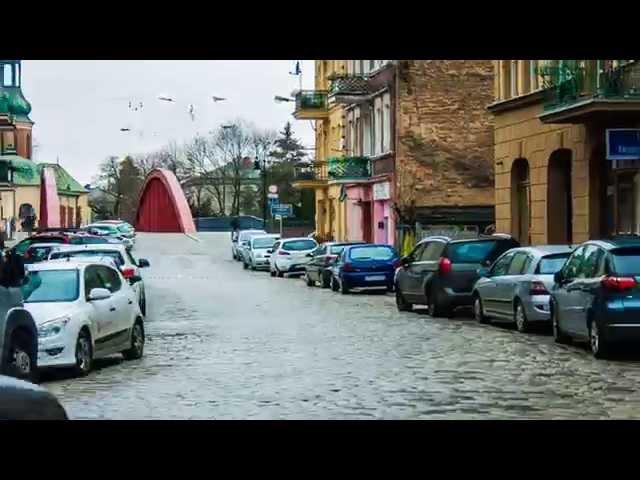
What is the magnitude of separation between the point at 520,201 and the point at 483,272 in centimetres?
1403

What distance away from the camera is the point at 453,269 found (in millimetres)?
28109

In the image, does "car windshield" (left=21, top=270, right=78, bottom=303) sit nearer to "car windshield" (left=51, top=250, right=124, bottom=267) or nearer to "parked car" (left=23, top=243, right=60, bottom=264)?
"car windshield" (left=51, top=250, right=124, bottom=267)

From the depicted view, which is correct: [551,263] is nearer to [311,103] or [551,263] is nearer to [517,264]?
[517,264]

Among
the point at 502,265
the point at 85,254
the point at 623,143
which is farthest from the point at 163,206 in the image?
the point at 502,265

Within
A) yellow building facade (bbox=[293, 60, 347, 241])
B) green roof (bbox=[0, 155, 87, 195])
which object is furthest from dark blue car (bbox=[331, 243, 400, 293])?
green roof (bbox=[0, 155, 87, 195])

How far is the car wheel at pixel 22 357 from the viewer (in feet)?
49.7

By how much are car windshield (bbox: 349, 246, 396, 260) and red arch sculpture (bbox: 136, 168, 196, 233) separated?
2978 inches

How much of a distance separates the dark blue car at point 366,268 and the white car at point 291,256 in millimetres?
13681

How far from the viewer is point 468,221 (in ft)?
176
